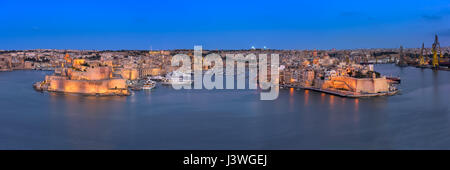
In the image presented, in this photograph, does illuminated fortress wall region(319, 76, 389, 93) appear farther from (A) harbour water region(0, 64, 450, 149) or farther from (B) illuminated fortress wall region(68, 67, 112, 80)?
(B) illuminated fortress wall region(68, 67, 112, 80)

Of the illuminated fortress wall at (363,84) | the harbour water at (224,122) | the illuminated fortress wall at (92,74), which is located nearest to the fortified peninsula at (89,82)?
the illuminated fortress wall at (92,74)

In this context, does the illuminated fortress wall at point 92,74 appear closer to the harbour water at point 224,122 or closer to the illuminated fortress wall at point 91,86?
the illuminated fortress wall at point 91,86

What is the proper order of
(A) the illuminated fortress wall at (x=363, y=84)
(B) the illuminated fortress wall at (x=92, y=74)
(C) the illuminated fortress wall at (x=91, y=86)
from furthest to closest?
1. (B) the illuminated fortress wall at (x=92, y=74)
2. (C) the illuminated fortress wall at (x=91, y=86)
3. (A) the illuminated fortress wall at (x=363, y=84)

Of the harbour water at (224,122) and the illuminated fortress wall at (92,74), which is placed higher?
the illuminated fortress wall at (92,74)

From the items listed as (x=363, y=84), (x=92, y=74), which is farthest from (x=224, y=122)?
(x=92, y=74)

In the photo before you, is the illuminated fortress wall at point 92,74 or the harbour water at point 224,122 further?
the illuminated fortress wall at point 92,74

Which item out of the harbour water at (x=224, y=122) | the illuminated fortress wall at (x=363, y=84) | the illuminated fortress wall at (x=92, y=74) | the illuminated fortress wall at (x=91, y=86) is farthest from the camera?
the illuminated fortress wall at (x=92, y=74)

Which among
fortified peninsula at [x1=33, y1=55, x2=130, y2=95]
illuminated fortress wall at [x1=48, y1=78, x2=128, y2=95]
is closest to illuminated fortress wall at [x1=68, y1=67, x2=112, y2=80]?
fortified peninsula at [x1=33, y1=55, x2=130, y2=95]
